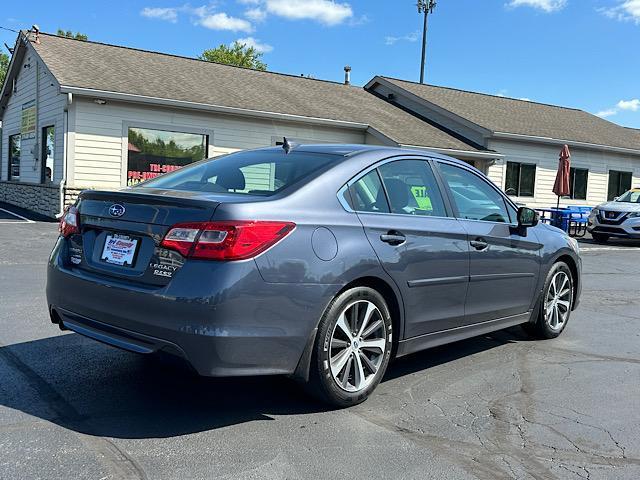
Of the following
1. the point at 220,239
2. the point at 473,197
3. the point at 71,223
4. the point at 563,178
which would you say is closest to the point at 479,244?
the point at 473,197

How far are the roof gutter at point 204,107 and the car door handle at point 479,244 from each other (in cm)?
1291

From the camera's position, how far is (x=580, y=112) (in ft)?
101

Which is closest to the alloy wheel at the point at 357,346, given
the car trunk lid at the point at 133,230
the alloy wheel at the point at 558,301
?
the car trunk lid at the point at 133,230

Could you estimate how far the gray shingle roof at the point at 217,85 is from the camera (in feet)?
54.0

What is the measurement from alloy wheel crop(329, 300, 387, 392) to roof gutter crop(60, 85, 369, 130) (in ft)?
43.5

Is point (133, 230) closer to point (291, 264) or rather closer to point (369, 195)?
point (291, 264)

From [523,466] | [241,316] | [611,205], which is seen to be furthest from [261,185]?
[611,205]

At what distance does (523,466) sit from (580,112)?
31031 millimetres

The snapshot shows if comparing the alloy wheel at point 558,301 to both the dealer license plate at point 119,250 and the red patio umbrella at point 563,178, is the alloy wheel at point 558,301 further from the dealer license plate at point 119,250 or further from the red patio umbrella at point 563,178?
the red patio umbrella at point 563,178

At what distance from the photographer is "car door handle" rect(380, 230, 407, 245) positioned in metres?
3.93

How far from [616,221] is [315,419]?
16274mm

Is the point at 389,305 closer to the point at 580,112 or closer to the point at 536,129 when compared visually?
the point at 536,129

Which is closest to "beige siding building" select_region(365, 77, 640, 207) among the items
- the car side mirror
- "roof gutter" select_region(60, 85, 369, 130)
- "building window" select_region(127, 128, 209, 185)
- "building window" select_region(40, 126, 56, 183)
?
"roof gutter" select_region(60, 85, 369, 130)

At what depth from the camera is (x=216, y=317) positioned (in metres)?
3.19
